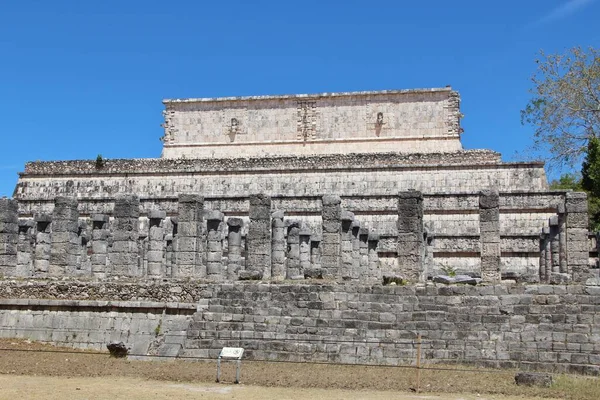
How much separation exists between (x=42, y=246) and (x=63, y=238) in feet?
3.45

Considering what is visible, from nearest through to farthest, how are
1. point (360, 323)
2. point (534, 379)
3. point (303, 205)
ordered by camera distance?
point (534, 379) → point (360, 323) → point (303, 205)

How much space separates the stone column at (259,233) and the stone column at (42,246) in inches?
215

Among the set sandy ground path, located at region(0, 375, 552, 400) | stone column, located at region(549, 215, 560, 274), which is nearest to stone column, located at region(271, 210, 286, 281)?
stone column, located at region(549, 215, 560, 274)

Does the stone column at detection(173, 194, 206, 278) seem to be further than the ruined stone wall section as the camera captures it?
No

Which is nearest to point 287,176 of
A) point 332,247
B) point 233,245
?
point 233,245

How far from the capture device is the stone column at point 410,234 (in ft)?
60.3

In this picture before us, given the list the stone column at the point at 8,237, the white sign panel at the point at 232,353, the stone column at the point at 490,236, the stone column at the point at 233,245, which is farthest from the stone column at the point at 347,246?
the stone column at the point at 8,237

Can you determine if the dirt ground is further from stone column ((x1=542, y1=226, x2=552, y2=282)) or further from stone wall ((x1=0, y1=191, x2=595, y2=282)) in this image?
stone column ((x1=542, y1=226, x2=552, y2=282))

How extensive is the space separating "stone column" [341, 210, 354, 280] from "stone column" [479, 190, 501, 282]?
3692 mm

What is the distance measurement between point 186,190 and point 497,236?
1961 centimetres

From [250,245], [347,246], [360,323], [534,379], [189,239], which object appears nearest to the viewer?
[534,379]

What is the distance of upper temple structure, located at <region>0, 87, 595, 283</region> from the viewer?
1902cm

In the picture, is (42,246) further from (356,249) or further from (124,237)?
(356,249)

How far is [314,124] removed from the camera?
3953cm
